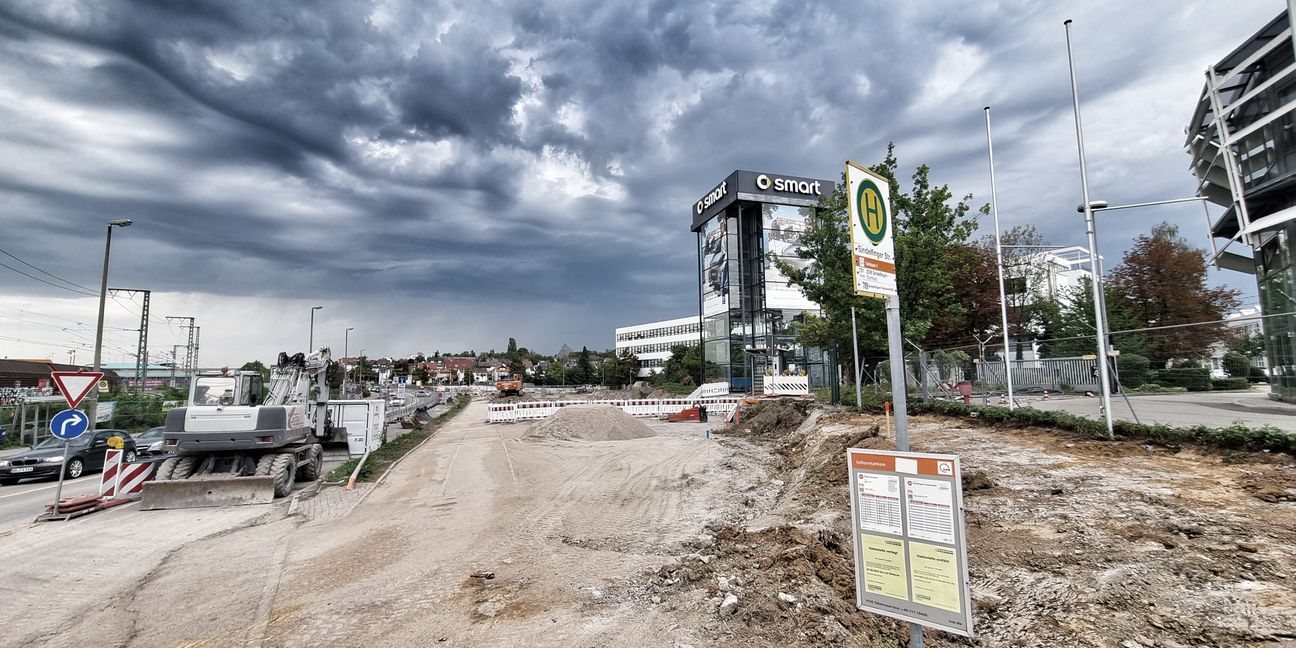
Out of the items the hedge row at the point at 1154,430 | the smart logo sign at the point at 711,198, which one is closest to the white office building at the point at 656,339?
the smart logo sign at the point at 711,198

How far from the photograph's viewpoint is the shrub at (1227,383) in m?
10.4

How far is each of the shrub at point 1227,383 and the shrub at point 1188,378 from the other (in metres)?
0.12

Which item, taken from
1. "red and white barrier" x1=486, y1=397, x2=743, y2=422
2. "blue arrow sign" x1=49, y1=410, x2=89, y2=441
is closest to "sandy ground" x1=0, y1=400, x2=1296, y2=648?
"blue arrow sign" x1=49, y1=410, x2=89, y2=441

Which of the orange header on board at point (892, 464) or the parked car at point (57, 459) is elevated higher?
the orange header on board at point (892, 464)

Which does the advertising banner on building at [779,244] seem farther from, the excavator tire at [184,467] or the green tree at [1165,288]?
the excavator tire at [184,467]

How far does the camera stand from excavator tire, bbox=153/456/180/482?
12.2 m

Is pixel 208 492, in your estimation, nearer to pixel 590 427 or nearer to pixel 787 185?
pixel 590 427

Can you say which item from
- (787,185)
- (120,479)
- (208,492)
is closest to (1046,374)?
(208,492)

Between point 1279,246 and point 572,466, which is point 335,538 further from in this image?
point 1279,246

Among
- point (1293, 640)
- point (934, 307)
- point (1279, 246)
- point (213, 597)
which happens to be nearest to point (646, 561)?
point (213, 597)

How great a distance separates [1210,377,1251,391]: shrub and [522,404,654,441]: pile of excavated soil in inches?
683

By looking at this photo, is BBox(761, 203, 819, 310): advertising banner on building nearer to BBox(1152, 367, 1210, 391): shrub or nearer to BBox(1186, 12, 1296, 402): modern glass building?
BBox(1186, 12, 1296, 402): modern glass building

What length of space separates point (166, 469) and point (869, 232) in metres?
14.8

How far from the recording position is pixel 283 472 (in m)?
12.4
